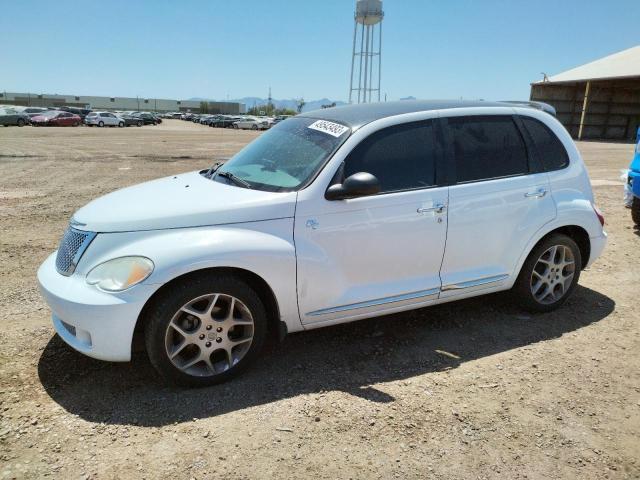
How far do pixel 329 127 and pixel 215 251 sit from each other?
1388 millimetres

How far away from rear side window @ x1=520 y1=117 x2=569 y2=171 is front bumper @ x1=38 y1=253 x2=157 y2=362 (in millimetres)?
3313

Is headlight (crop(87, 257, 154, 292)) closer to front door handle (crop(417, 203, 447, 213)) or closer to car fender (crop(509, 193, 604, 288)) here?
front door handle (crop(417, 203, 447, 213))

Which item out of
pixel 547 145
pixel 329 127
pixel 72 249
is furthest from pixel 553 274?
pixel 72 249

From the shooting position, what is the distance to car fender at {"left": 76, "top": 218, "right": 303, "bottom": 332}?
2.92m

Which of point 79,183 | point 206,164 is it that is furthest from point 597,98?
point 79,183

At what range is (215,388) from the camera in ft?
10.5

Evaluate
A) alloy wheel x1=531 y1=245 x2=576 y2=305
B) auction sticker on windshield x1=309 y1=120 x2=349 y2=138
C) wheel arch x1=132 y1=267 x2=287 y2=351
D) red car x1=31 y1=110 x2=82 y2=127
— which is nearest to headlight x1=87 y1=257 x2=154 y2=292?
wheel arch x1=132 y1=267 x2=287 y2=351

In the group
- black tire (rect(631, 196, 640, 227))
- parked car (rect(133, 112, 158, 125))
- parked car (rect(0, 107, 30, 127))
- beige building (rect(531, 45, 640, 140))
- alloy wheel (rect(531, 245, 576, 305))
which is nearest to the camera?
alloy wheel (rect(531, 245, 576, 305))

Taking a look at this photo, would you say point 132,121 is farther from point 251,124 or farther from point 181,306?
point 181,306

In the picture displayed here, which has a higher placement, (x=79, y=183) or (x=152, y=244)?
(x=152, y=244)

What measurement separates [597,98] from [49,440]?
156 ft

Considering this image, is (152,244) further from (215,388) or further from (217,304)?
(215,388)

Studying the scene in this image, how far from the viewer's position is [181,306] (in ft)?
9.77

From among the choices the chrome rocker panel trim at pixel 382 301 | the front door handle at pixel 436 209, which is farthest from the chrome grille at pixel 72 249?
the front door handle at pixel 436 209
